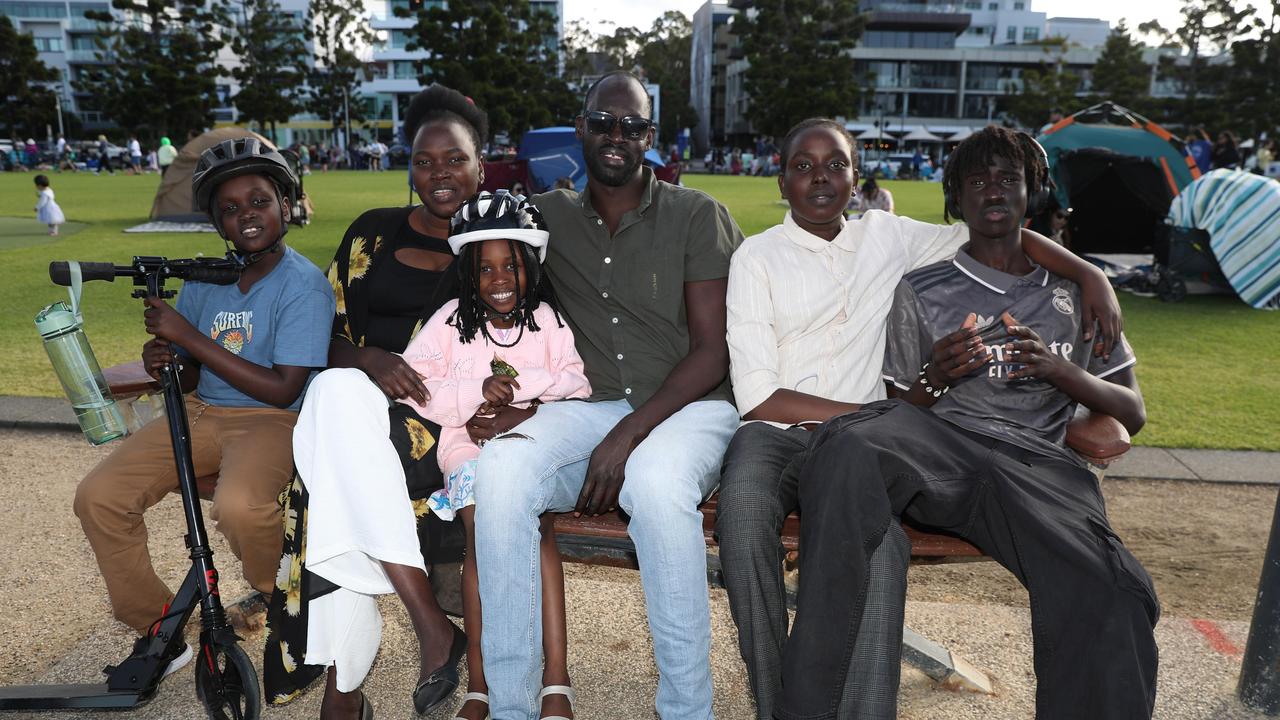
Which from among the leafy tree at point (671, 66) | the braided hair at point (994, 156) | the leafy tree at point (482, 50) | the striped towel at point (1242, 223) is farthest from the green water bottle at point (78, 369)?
the leafy tree at point (671, 66)

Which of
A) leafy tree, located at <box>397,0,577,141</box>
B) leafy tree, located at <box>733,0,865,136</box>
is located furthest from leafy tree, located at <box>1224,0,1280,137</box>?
leafy tree, located at <box>397,0,577,141</box>

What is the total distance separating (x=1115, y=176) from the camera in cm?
1322

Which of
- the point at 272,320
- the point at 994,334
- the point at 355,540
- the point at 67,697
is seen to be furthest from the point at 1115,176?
the point at 67,697

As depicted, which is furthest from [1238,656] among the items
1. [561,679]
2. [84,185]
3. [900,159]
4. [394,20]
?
[394,20]

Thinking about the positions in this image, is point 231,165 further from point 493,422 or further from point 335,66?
point 335,66

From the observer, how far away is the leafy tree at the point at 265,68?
57281mm

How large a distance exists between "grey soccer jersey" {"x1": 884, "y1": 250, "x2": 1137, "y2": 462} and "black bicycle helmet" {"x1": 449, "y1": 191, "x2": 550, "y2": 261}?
1310mm

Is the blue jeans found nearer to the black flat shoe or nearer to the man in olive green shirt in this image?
the man in olive green shirt

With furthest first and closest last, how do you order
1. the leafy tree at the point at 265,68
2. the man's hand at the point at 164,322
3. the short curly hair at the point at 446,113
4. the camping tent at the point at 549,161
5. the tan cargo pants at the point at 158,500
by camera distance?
the leafy tree at the point at 265,68, the camping tent at the point at 549,161, the short curly hair at the point at 446,113, the tan cargo pants at the point at 158,500, the man's hand at the point at 164,322

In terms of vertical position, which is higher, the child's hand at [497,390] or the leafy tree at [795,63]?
the leafy tree at [795,63]

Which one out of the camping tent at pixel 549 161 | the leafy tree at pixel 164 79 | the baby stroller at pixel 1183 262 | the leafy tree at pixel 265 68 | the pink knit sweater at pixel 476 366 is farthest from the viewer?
the leafy tree at pixel 265 68

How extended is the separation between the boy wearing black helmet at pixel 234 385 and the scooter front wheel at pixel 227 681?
32 cm

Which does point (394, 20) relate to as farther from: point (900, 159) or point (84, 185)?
point (84, 185)

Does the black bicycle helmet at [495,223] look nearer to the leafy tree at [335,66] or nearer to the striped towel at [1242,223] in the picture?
the striped towel at [1242,223]
